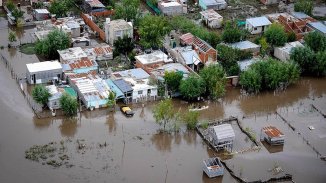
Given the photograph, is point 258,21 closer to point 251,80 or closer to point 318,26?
point 318,26

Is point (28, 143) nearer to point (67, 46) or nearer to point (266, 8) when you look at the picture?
point (67, 46)

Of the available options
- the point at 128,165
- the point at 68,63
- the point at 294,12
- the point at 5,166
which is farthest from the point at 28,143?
the point at 294,12

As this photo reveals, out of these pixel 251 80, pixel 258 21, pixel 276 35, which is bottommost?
pixel 251 80

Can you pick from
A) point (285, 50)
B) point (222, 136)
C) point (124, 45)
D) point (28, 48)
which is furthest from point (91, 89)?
point (285, 50)

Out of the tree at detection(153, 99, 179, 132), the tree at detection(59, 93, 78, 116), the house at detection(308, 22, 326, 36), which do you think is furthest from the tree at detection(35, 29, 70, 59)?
the house at detection(308, 22, 326, 36)

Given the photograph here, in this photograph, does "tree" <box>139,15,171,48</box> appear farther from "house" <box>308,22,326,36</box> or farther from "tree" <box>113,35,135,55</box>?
"house" <box>308,22,326,36</box>
